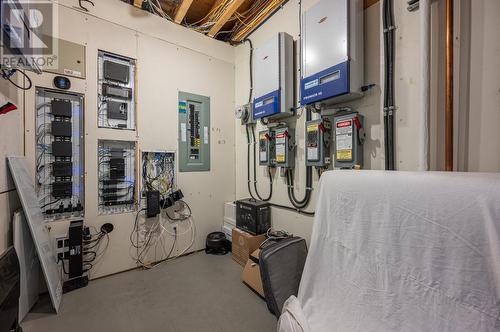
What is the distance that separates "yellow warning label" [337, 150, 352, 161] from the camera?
5.51 ft

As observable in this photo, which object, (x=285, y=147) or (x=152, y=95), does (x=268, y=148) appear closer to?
(x=285, y=147)

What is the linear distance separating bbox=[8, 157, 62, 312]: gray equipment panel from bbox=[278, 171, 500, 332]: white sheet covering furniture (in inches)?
75.0

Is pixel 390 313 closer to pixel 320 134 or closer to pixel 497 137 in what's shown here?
pixel 497 137

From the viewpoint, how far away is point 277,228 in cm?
255

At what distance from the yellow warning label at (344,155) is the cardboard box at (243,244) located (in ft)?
4.28

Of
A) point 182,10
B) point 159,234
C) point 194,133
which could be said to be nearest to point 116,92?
point 194,133

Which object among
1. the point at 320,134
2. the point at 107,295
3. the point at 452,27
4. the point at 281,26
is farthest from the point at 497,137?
the point at 107,295

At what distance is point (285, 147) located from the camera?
2.30 metres

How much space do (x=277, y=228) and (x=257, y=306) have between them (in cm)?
90

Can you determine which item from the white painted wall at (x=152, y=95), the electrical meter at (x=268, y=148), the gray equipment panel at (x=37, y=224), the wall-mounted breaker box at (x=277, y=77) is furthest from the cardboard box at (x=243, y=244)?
the gray equipment panel at (x=37, y=224)

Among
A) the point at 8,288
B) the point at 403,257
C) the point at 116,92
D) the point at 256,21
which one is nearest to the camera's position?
the point at 403,257

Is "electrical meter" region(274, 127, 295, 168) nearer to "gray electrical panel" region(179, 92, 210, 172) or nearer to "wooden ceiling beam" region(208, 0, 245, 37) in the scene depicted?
"gray electrical panel" region(179, 92, 210, 172)

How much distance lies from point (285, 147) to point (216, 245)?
1622mm

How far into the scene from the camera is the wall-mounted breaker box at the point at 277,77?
7.34 ft
